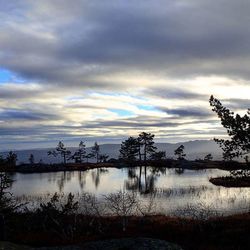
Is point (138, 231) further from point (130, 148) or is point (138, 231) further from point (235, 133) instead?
point (130, 148)

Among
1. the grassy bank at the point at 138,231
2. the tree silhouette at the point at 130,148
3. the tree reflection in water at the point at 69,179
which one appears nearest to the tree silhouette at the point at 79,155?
the tree silhouette at the point at 130,148

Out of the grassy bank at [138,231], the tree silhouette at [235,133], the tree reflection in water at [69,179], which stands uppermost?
the tree silhouette at [235,133]

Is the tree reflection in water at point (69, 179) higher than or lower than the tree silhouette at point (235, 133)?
lower

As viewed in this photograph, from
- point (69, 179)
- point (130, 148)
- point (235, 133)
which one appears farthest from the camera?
point (130, 148)

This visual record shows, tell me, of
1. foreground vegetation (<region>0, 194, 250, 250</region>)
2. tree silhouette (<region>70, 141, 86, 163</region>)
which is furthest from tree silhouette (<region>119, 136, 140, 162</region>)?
foreground vegetation (<region>0, 194, 250, 250</region>)

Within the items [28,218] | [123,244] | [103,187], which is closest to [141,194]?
[103,187]

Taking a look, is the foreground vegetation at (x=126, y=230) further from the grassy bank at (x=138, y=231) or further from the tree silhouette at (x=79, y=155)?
the tree silhouette at (x=79, y=155)

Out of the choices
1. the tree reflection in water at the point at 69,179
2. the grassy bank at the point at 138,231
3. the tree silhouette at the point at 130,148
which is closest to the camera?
the grassy bank at the point at 138,231

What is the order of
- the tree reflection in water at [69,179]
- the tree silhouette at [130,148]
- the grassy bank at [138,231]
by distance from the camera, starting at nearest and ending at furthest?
the grassy bank at [138,231] → the tree reflection in water at [69,179] → the tree silhouette at [130,148]

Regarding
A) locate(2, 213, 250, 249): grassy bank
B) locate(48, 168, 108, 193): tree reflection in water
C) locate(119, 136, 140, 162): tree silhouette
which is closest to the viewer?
locate(2, 213, 250, 249): grassy bank

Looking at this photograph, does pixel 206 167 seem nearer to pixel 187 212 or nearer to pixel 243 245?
pixel 187 212

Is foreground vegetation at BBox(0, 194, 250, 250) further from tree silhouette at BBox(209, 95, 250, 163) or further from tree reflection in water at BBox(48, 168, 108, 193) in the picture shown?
tree reflection in water at BBox(48, 168, 108, 193)

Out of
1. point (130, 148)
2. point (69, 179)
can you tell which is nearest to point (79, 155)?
point (130, 148)

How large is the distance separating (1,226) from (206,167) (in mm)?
90122
